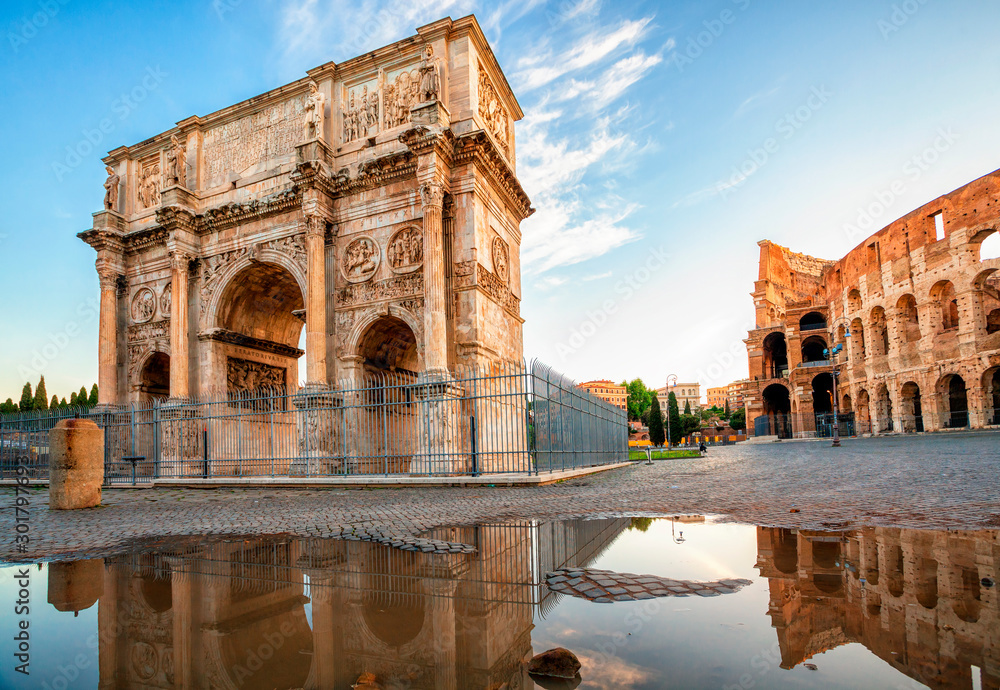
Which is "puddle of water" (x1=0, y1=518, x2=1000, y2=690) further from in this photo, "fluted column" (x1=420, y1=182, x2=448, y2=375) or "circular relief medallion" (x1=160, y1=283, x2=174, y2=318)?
"circular relief medallion" (x1=160, y1=283, x2=174, y2=318)

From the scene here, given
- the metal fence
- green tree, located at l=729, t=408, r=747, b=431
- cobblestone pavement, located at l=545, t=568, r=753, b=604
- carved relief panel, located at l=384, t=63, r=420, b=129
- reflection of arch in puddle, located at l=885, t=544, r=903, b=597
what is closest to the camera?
reflection of arch in puddle, located at l=885, t=544, r=903, b=597

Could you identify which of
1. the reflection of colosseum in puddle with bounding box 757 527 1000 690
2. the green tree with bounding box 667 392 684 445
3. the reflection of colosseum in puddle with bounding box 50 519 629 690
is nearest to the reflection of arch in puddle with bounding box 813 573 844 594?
the reflection of colosseum in puddle with bounding box 757 527 1000 690

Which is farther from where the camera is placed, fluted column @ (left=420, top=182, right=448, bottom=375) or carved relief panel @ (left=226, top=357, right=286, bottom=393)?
carved relief panel @ (left=226, top=357, right=286, bottom=393)

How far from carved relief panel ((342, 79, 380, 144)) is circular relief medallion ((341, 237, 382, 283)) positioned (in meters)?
3.23

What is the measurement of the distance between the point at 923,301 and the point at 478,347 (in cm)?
3022

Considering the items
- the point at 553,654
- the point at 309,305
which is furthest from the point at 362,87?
the point at 553,654

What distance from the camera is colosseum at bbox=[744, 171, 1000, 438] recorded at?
29.4 metres

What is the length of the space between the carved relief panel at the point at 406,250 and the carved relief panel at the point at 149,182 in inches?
399

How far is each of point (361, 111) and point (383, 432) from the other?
940 centimetres

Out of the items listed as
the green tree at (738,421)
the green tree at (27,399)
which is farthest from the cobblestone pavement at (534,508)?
the green tree at (738,421)

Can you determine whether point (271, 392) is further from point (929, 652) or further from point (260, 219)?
point (929, 652)

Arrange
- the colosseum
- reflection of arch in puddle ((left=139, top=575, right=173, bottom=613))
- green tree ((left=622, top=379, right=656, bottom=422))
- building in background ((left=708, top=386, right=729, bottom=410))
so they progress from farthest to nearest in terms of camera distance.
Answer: building in background ((left=708, top=386, right=729, bottom=410)) → green tree ((left=622, top=379, right=656, bottom=422)) → the colosseum → reflection of arch in puddle ((left=139, top=575, right=173, bottom=613))

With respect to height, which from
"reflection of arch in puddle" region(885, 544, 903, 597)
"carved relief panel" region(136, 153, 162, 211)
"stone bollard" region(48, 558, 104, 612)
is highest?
"carved relief panel" region(136, 153, 162, 211)

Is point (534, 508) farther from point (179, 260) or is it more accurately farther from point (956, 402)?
point (956, 402)
